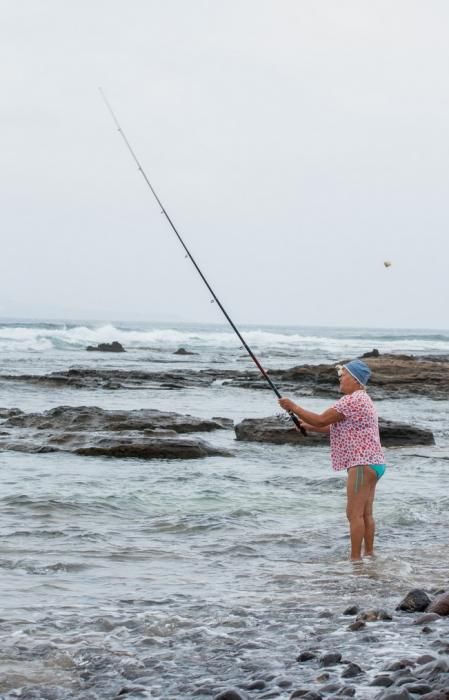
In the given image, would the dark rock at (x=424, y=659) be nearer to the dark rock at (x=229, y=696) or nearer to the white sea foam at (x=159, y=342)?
the dark rock at (x=229, y=696)

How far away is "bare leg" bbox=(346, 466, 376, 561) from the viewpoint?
782 centimetres

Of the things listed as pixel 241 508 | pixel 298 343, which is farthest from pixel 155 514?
pixel 298 343

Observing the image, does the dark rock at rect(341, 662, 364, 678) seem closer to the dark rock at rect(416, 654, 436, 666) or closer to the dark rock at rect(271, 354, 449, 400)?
the dark rock at rect(416, 654, 436, 666)

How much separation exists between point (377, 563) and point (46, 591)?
2.66m

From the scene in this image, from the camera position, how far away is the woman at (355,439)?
7.70m

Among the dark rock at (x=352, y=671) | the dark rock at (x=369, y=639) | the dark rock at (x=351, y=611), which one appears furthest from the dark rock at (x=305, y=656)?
the dark rock at (x=351, y=611)

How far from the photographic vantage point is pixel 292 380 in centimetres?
3338

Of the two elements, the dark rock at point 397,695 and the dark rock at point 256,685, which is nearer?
the dark rock at point 397,695

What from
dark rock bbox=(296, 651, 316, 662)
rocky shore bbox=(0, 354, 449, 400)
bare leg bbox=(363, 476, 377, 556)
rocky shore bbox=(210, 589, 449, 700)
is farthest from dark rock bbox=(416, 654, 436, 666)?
rocky shore bbox=(0, 354, 449, 400)

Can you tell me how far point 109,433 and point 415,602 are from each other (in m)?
9.76

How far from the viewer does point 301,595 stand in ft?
21.8

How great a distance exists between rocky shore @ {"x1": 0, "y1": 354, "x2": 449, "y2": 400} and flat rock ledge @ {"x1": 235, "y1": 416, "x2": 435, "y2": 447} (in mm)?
11331

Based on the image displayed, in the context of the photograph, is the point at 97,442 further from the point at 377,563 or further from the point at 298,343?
the point at 298,343

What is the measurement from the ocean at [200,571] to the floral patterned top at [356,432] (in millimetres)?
828
